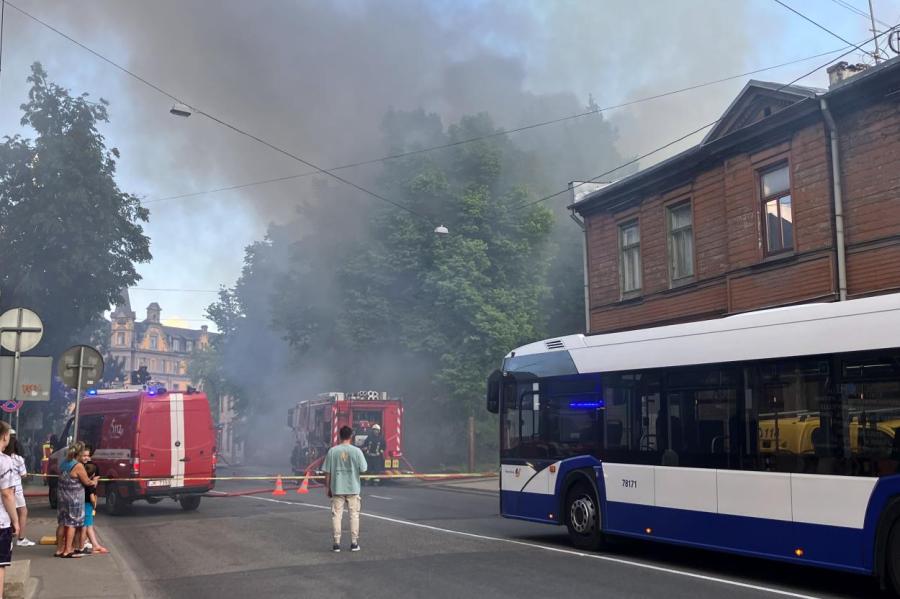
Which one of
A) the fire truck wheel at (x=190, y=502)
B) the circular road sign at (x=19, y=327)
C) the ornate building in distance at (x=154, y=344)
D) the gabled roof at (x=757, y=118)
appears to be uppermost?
the ornate building in distance at (x=154, y=344)

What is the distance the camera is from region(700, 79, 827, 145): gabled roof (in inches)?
691

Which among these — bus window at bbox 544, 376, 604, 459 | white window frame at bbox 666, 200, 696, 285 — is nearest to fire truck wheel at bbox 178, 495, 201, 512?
bus window at bbox 544, 376, 604, 459

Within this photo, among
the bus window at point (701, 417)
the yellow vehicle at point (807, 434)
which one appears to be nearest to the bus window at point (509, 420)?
the bus window at point (701, 417)

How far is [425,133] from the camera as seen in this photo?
3447 cm

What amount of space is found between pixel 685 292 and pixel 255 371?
37432 millimetres

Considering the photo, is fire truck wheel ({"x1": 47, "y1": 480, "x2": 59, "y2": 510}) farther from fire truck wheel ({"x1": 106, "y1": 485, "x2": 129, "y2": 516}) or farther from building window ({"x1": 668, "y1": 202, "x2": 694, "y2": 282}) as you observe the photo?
building window ({"x1": 668, "y1": 202, "x2": 694, "y2": 282})

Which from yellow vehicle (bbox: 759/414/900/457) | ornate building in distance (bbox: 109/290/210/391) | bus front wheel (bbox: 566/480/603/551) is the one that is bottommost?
bus front wheel (bbox: 566/480/603/551)

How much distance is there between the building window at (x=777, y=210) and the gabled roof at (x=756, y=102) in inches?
49.9

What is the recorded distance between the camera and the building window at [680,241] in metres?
20.7

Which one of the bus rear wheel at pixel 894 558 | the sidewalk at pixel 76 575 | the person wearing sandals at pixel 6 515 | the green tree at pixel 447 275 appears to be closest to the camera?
the person wearing sandals at pixel 6 515

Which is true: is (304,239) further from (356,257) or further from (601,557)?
(601,557)

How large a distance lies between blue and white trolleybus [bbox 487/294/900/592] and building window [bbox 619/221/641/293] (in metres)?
10.2

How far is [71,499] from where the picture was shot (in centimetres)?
1088

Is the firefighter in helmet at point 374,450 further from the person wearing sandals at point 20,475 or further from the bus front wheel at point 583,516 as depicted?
the bus front wheel at point 583,516
